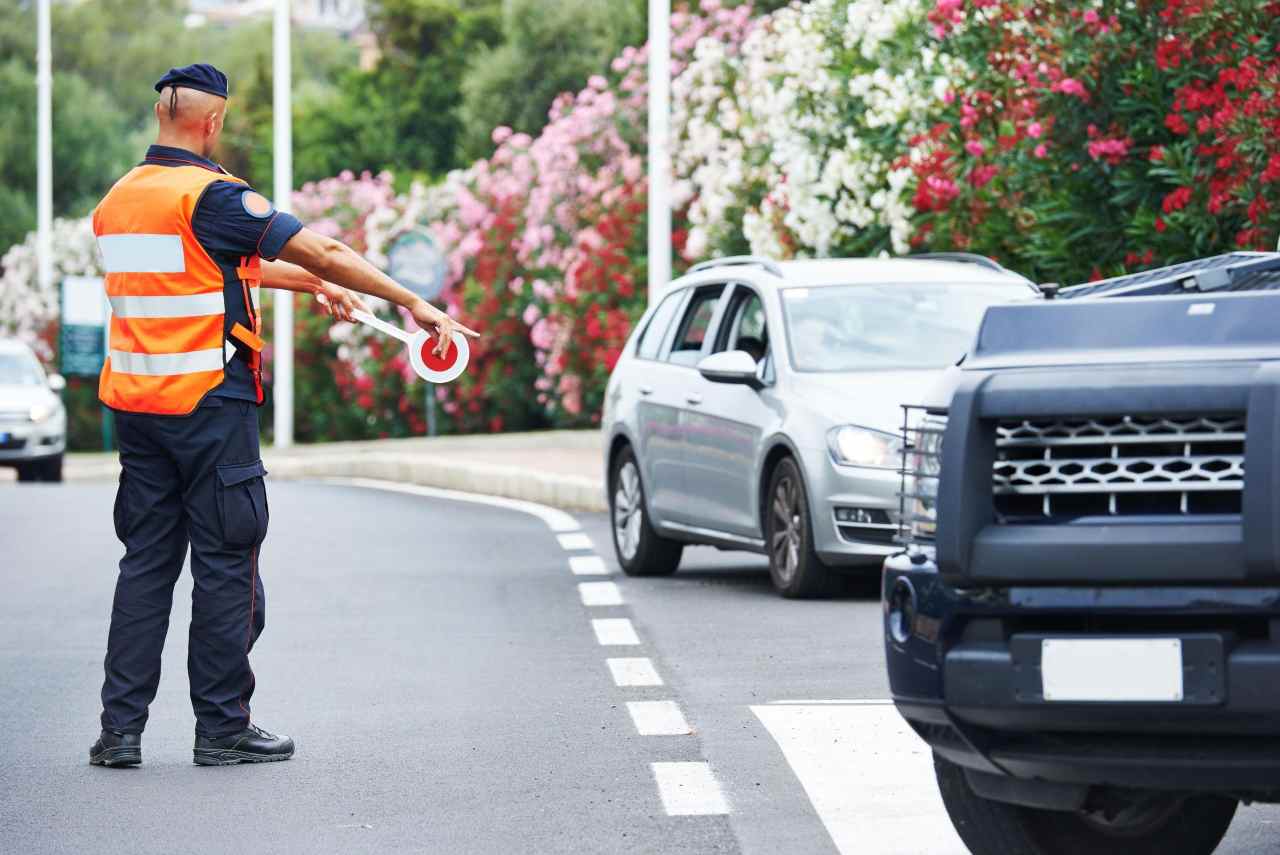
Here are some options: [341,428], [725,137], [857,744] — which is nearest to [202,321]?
[857,744]

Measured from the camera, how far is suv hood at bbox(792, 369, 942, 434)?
12.2 m

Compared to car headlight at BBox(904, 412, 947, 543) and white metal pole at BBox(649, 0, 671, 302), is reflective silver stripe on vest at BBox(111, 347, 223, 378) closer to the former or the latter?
car headlight at BBox(904, 412, 947, 543)

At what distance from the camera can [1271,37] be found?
1603cm

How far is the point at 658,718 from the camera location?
28.4ft

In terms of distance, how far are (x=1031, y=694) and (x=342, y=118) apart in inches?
2404

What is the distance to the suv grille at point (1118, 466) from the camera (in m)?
5.12

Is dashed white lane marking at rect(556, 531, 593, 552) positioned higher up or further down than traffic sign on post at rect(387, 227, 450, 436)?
further down

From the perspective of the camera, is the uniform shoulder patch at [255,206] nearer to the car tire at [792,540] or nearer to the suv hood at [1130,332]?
the suv hood at [1130,332]

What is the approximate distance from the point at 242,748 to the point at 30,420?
2242 cm

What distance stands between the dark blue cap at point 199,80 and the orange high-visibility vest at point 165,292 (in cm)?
24

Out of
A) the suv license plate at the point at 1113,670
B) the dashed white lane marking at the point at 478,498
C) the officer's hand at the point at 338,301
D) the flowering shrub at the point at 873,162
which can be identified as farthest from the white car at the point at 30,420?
the suv license plate at the point at 1113,670

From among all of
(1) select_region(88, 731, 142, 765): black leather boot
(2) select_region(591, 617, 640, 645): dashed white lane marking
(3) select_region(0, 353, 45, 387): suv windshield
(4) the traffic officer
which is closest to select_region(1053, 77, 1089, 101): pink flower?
(2) select_region(591, 617, 640, 645): dashed white lane marking

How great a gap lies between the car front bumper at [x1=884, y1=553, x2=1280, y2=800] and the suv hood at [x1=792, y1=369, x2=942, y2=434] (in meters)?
6.74

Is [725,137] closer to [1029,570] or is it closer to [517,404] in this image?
[517,404]
